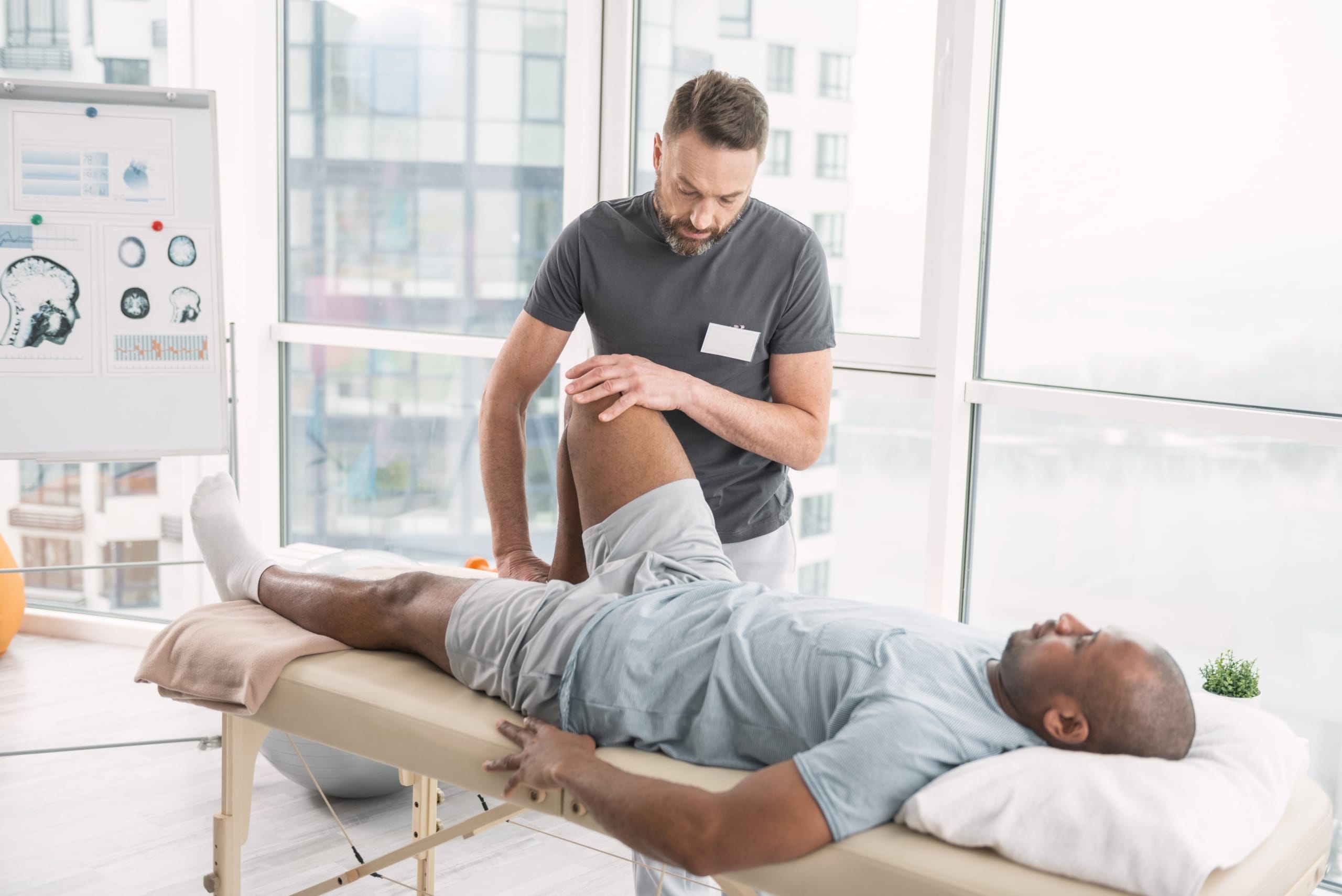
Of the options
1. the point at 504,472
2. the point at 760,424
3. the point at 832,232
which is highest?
the point at 832,232

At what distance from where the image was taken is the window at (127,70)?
3365 millimetres

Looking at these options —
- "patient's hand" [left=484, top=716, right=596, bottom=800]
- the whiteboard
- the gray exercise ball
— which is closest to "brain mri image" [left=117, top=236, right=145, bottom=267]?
the whiteboard

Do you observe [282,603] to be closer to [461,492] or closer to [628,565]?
[628,565]

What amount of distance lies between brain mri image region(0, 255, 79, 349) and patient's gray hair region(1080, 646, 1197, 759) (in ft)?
7.48

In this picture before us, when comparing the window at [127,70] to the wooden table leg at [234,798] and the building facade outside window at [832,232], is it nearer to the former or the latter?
the building facade outside window at [832,232]

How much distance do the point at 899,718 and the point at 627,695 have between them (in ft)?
1.15

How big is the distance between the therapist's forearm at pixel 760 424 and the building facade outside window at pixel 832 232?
0.84m

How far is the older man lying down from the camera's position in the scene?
1.10 metres

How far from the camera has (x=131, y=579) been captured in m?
3.66

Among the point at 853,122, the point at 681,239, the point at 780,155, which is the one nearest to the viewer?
the point at 681,239

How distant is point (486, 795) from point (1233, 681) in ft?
4.39

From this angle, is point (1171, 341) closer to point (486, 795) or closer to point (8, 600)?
point (486, 795)

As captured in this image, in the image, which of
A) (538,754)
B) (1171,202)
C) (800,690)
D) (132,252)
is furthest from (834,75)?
(538,754)

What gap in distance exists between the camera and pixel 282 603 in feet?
5.51
